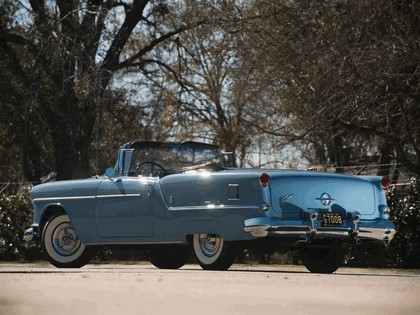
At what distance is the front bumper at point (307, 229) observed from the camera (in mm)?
12227

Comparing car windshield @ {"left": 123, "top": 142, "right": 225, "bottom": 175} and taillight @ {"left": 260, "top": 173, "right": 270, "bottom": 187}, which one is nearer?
taillight @ {"left": 260, "top": 173, "right": 270, "bottom": 187}

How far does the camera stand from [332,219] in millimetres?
12695

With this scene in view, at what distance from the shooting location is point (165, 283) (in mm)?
10430

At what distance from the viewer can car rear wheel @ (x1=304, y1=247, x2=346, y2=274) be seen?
549 inches

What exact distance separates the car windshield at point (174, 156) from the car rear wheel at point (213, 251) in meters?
1.36

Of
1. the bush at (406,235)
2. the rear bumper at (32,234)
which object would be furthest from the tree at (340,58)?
the rear bumper at (32,234)

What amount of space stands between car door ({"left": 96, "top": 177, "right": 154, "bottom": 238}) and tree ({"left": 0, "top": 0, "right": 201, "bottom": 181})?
10853 millimetres

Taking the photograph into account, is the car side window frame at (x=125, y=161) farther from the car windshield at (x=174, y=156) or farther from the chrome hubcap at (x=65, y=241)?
the chrome hubcap at (x=65, y=241)

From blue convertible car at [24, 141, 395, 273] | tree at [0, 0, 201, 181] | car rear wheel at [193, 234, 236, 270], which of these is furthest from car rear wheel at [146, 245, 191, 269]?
tree at [0, 0, 201, 181]

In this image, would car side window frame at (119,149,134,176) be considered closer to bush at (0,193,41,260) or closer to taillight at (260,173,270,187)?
taillight at (260,173,270,187)

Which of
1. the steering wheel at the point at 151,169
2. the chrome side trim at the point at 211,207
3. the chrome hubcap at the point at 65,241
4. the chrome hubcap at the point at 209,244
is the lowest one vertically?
the chrome hubcap at the point at 209,244

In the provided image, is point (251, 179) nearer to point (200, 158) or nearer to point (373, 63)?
point (200, 158)

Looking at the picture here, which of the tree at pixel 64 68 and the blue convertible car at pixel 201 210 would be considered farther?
the tree at pixel 64 68

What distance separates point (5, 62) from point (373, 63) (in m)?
11.0
